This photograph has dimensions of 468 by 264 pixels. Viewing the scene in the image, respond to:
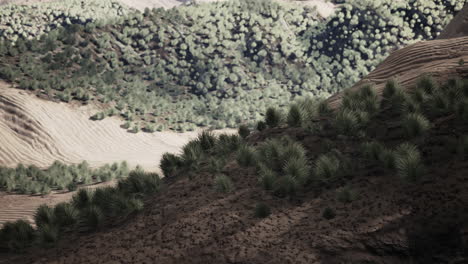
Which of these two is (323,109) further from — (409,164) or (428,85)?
(409,164)

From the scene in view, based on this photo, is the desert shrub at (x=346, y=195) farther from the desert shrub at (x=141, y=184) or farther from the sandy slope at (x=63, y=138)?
the sandy slope at (x=63, y=138)

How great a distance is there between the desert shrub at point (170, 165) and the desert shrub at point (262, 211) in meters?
2.95

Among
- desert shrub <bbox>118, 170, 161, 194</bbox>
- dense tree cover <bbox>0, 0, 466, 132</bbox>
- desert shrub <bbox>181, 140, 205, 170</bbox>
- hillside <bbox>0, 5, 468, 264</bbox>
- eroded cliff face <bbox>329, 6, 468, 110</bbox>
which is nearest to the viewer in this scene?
hillside <bbox>0, 5, 468, 264</bbox>

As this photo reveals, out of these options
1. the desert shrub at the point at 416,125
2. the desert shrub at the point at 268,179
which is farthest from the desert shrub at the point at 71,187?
the desert shrub at the point at 416,125

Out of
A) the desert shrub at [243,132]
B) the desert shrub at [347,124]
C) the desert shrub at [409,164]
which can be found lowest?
the desert shrub at [409,164]

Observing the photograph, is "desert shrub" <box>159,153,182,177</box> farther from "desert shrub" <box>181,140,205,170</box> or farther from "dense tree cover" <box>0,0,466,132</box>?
"dense tree cover" <box>0,0,466,132</box>

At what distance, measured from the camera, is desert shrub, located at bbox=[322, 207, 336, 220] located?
4.71 m

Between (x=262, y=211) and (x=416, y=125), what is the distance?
9.23 ft

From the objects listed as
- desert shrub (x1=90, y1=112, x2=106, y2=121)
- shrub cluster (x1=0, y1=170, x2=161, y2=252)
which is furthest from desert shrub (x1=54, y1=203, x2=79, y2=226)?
desert shrub (x1=90, y1=112, x2=106, y2=121)

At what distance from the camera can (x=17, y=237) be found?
593 centimetres

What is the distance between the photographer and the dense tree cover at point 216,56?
2522 cm

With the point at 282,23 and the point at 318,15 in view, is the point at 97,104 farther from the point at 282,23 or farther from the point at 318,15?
the point at 318,15

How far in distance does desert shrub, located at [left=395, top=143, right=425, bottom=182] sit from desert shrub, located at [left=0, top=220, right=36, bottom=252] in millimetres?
5555

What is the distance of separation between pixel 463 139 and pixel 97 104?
69.7 feet
